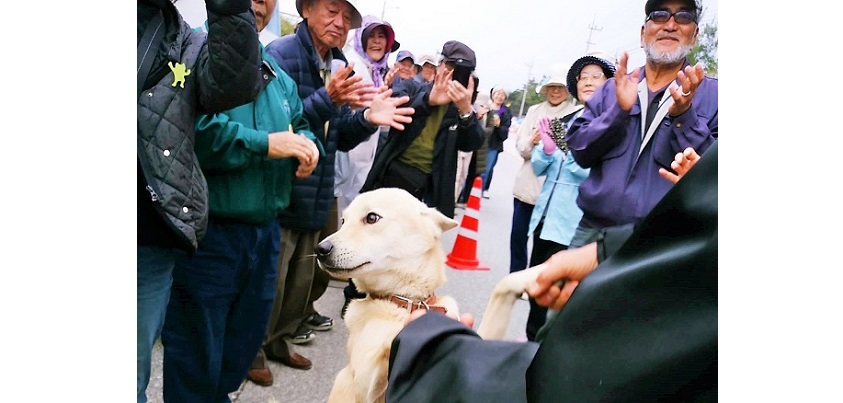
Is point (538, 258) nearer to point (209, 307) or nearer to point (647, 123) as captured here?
point (647, 123)

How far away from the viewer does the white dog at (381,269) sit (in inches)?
67.8

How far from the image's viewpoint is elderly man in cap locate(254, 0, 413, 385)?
91.8 inches

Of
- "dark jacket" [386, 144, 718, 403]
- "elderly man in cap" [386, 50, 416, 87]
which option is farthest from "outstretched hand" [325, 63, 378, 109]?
"elderly man in cap" [386, 50, 416, 87]

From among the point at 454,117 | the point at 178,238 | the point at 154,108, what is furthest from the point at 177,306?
the point at 454,117

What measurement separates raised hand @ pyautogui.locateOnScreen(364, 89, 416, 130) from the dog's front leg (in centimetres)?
160

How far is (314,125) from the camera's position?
7.57 feet

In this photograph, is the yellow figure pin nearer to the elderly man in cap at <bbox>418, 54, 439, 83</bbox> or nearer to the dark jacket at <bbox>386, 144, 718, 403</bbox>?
the dark jacket at <bbox>386, 144, 718, 403</bbox>

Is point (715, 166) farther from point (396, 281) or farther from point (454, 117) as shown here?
point (454, 117)

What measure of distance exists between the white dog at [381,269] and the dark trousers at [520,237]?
172 cm

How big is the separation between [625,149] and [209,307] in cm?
170

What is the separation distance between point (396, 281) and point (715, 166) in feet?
4.81

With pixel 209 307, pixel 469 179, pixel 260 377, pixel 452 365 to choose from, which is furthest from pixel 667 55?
pixel 469 179

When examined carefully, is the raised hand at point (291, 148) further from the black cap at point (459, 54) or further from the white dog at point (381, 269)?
the black cap at point (459, 54)

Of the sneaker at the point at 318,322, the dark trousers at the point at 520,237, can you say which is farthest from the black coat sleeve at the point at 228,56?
the dark trousers at the point at 520,237
